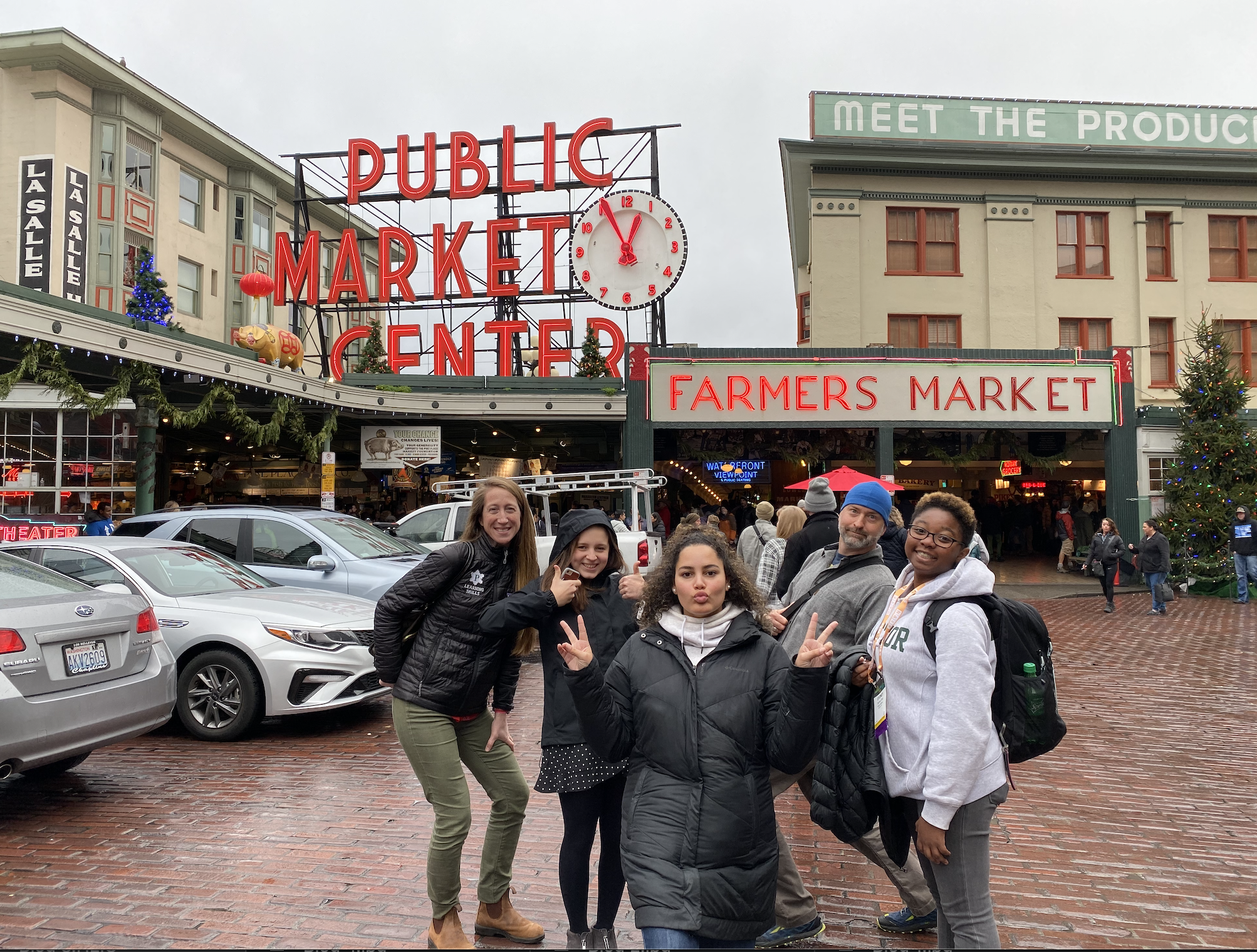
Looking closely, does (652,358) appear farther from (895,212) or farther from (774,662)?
(774,662)

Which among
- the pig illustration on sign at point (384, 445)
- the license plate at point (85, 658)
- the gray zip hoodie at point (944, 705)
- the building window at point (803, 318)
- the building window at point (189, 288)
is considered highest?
the building window at point (189, 288)

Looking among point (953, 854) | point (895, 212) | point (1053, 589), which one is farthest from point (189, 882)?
point (895, 212)

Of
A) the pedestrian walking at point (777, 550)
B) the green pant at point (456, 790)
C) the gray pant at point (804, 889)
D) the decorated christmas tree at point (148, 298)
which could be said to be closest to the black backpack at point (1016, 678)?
the gray pant at point (804, 889)

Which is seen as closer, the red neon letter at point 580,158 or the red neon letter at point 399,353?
the red neon letter at point 399,353

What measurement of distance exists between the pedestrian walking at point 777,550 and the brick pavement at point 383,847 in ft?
9.14

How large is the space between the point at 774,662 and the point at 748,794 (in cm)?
40

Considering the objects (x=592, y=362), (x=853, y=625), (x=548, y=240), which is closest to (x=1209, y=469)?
(x=592, y=362)

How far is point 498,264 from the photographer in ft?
88.4

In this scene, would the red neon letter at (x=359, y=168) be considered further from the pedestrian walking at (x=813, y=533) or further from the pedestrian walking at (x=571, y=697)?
the pedestrian walking at (x=571, y=697)

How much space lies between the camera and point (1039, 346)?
23859 mm

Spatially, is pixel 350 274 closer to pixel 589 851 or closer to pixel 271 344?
pixel 271 344

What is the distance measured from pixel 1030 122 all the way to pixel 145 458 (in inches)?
874

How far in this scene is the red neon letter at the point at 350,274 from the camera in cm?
2680

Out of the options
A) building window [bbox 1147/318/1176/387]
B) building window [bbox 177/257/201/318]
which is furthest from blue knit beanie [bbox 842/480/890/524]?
building window [bbox 177/257/201/318]
